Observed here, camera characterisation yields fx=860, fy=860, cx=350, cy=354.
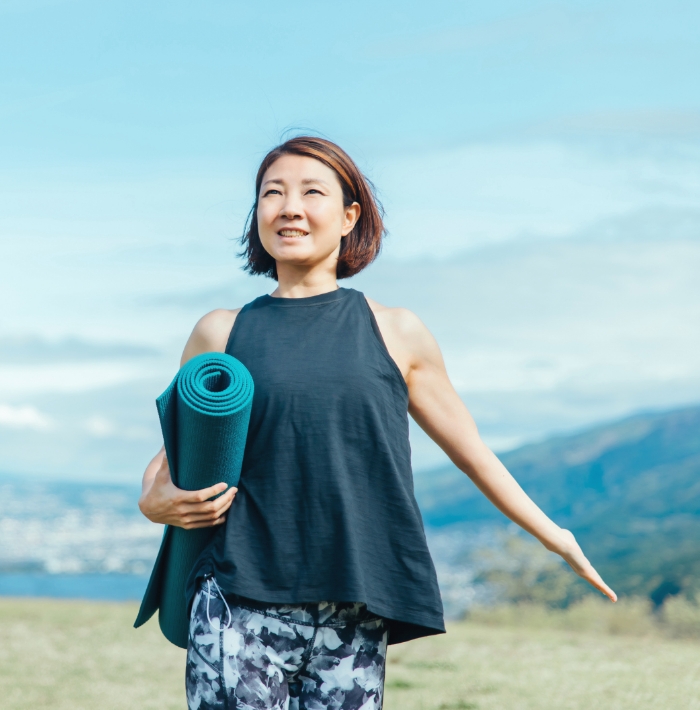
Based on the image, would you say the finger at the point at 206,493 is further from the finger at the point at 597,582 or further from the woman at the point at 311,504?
the finger at the point at 597,582

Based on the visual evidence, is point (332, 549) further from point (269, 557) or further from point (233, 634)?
point (233, 634)

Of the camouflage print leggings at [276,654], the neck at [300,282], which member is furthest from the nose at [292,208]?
the camouflage print leggings at [276,654]

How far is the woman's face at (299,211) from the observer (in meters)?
2.49

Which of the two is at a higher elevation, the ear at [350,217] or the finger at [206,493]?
the ear at [350,217]

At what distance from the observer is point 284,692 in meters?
2.27

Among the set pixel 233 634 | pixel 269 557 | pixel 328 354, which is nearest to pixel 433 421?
→ pixel 328 354

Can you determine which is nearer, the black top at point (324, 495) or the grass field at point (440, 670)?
the black top at point (324, 495)

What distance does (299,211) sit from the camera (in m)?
2.47

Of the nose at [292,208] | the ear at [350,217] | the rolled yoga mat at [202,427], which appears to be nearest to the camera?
the rolled yoga mat at [202,427]

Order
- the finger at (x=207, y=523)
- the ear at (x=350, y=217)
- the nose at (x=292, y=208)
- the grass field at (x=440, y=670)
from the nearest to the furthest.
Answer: the finger at (x=207, y=523) < the nose at (x=292, y=208) < the ear at (x=350, y=217) < the grass field at (x=440, y=670)

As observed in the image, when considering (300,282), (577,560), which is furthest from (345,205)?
(577,560)

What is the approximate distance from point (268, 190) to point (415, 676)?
177 inches

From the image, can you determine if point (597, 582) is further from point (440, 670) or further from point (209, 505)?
point (440, 670)

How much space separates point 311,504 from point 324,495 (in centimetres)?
4
